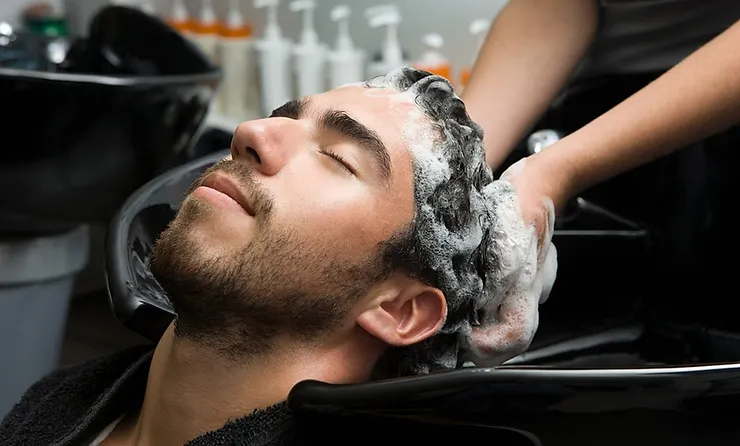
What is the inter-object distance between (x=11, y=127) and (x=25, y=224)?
0.22 metres

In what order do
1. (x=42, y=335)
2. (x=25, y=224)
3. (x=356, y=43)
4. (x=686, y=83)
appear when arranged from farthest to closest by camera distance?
(x=356, y=43) → (x=42, y=335) → (x=25, y=224) → (x=686, y=83)

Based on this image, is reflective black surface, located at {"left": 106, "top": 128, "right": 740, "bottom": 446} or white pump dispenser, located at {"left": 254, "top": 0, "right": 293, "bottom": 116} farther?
white pump dispenser, located at {"left": 254, "top": 0, "right": 293, "bottom": 116}

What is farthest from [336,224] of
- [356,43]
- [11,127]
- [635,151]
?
[356,43]

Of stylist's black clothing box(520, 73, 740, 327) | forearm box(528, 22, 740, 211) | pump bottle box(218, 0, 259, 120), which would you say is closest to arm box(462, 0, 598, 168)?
stylist's black clothing box(520, 73, 740, 327)

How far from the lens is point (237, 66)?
2428 millimetres

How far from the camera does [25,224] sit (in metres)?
1.70

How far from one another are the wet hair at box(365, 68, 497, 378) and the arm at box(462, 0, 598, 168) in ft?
0.95

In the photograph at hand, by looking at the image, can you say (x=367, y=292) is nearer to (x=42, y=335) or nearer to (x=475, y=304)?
(x=475, y=304)

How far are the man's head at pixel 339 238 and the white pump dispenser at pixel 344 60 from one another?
47.0 inches

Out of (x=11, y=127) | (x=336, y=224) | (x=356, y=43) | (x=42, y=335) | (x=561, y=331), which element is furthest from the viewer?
(x=356, y=43)

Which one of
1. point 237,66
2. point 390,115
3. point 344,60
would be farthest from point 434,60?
point 390,115

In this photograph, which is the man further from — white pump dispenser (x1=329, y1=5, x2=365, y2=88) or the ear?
white pump dispenser (x1=329, y1=5, x2=365, y2=88)

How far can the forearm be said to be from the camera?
106 cm

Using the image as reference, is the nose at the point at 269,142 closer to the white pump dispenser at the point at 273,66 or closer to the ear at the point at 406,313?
the ear at the point at 406,313
